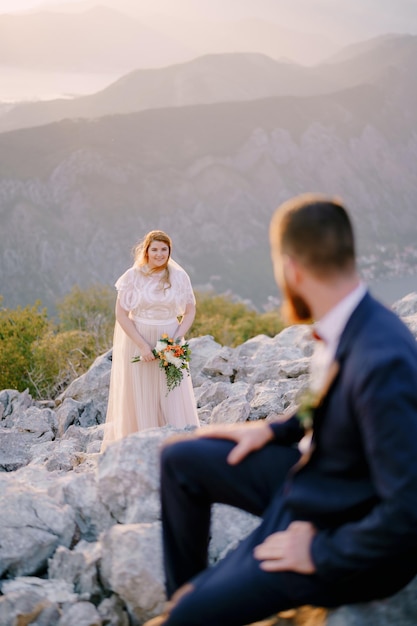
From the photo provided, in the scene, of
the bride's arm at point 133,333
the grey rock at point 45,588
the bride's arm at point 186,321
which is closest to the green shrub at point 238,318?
the bride's arm at point 186,321

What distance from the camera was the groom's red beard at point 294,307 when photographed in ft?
8.30

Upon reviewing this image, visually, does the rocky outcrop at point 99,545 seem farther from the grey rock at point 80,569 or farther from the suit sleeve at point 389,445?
the suit sleeve at point 389,445

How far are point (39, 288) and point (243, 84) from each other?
356ft

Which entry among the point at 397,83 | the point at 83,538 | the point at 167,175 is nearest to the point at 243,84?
the point at 397,83

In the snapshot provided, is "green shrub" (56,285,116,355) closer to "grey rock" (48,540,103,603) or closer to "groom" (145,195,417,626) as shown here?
"grey rock" (48,540,103,603)

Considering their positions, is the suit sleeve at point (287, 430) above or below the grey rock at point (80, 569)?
above

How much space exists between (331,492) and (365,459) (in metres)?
0.18

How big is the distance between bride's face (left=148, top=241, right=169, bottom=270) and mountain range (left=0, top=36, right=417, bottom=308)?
66510 millimetres

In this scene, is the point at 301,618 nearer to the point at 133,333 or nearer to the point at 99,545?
the point at 99,545

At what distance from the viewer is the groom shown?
7.15 ft

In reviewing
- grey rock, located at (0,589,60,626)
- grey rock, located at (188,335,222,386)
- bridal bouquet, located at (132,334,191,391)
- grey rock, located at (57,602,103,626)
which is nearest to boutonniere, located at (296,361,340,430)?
grey rock, located at (57,602,103,626)

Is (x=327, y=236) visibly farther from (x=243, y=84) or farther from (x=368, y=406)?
(x=243, y=84)

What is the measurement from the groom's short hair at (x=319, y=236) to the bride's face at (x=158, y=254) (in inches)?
173

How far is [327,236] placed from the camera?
7.81ft
